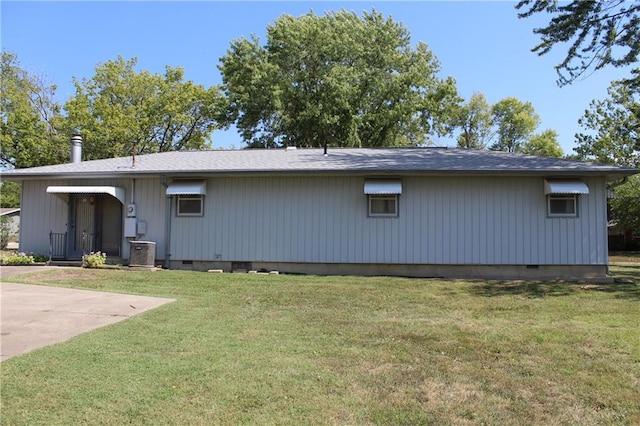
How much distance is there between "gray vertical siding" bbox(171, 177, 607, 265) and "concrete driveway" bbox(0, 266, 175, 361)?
14.3ft

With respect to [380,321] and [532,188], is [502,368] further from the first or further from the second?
[532,188]

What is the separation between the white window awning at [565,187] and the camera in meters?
10.9

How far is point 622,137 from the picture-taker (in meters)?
29.9

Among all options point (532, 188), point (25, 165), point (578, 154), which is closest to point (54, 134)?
point (25, 165)

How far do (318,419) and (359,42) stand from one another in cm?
2717

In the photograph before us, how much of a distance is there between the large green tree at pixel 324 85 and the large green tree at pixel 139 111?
2.75 meters

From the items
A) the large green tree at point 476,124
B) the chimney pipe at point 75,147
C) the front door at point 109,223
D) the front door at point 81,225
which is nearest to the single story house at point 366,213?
the front door at point 81,225

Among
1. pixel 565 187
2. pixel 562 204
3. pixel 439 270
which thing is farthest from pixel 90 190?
pixel 562 204

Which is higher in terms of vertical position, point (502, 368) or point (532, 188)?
point (532, 188)

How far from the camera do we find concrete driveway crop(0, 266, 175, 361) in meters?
5.14

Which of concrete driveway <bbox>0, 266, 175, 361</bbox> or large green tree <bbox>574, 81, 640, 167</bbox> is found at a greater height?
large green tree <bbox>574, 81, 640, 167</bbox>

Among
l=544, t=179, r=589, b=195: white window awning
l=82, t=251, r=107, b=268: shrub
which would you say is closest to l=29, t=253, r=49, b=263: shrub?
l=82, t=251, r=107, b=268: shrub

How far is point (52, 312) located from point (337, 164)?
7.39 m

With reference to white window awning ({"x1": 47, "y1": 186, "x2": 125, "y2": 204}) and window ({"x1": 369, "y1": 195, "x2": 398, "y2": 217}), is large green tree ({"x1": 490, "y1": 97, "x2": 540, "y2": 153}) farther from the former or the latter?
white window awning ({"x1": 47, "y1": 186, "x2": 125, "y2": 204})
